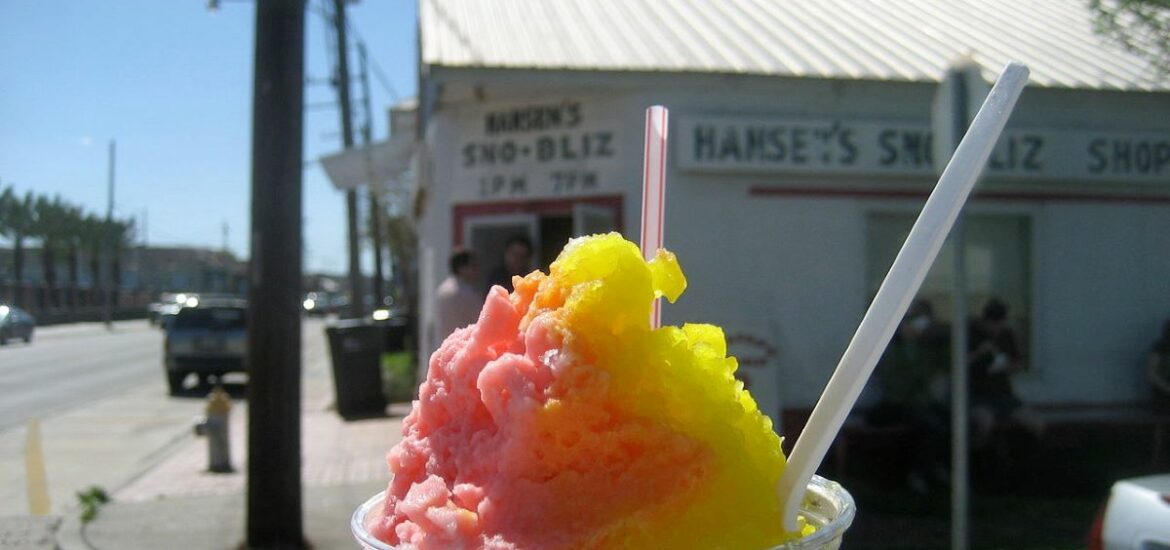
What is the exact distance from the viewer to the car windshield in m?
18.9

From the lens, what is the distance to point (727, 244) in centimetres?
846

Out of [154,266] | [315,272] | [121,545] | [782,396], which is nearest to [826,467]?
[782,396]

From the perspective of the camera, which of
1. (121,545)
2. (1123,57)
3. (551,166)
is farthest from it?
(551,166)

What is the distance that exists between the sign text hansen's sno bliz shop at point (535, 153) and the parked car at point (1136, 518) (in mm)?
4924

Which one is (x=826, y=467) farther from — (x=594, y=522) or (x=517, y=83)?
(x=594, y=522)

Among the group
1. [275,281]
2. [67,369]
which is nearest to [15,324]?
[275,281]

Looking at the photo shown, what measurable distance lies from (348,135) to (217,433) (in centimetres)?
1517

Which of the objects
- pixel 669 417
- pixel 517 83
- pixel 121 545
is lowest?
pixel 121 545

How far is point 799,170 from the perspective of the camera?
840 cm

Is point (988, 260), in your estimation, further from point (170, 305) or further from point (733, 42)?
point (170, 305)

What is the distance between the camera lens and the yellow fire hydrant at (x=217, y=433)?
1002 centimetres

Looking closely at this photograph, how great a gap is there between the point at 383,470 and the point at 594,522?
829cm

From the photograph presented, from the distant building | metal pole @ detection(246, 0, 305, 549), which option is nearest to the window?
metal pole @ detection(246, 0, 305, 549)

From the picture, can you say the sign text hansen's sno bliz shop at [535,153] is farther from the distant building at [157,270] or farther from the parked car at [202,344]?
the parked car at [202,344]
